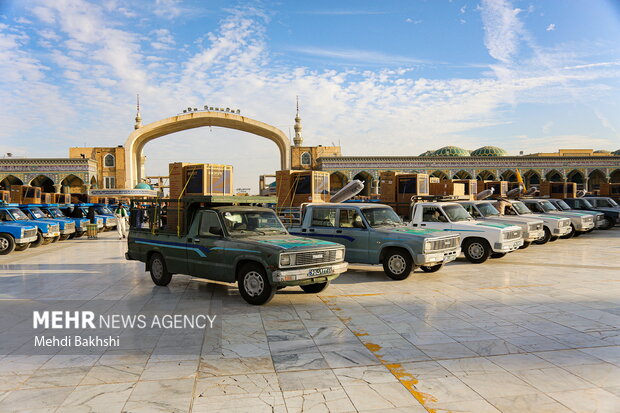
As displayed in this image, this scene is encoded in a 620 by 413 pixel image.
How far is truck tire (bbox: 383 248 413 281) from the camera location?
950cm

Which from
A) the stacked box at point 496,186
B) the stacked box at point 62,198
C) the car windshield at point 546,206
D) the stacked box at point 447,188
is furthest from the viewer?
the stacked box at point 496,186

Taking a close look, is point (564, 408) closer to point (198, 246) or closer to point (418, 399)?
point (418, 399)

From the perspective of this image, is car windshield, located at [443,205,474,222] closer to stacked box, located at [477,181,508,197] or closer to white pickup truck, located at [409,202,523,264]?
white pickup truck, located at [409,202,523,264]

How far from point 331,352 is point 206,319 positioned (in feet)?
7.51

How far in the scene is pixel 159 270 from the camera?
910 centimetres

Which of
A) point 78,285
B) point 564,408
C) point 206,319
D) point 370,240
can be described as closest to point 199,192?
point 78,285

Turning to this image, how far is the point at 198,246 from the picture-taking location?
809cm

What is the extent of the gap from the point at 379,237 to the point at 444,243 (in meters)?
1.46

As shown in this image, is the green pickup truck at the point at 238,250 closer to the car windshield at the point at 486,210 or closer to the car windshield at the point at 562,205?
the car windshield at the point at 486,210

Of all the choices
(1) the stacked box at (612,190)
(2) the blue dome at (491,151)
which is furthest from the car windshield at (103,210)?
(2) the blue dome at (491,151)

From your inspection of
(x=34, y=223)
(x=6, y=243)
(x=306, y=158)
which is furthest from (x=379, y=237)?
(x=306, y=158)

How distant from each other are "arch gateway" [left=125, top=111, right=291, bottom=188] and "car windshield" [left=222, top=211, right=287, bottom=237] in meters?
50.7

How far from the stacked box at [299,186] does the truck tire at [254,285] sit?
950 cm

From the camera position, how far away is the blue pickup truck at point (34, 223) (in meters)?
15.7
